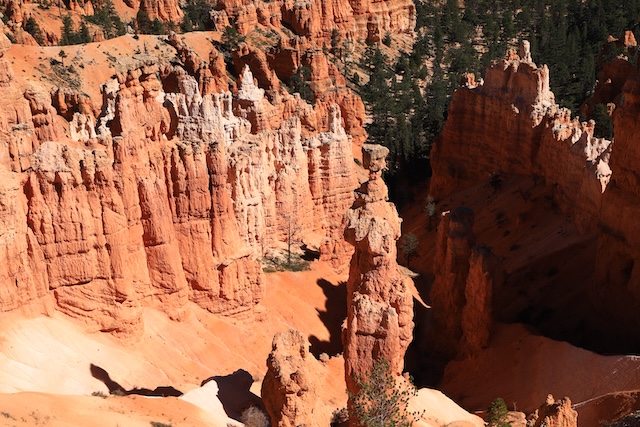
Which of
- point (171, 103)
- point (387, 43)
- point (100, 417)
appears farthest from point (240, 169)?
point (387, 43)

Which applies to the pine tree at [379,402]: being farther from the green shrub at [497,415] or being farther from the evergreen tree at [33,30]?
the evergreen tree at [33,30]

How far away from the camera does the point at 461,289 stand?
40562 millimetres

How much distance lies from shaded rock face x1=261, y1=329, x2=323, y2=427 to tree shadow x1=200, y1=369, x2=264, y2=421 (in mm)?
2724

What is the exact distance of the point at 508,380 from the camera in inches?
1449

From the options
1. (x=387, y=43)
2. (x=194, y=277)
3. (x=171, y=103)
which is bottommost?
(x=387, y=43)

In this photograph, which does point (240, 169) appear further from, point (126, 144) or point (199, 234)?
point (126, 144)

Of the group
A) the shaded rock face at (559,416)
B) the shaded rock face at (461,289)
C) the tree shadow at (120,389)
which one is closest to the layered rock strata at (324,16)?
the shaded rock face at (461,289)

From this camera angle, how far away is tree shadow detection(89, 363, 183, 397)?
29.1 metres

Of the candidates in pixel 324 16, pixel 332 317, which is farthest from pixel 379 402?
pixel 324 16

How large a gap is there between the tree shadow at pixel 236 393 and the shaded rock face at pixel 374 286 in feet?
12.4

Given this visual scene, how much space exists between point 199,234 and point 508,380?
15480 mm

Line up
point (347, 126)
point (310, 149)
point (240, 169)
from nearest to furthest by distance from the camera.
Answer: point (240, 169), point (310, 149), point (347, 126)

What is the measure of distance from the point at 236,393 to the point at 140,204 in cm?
900

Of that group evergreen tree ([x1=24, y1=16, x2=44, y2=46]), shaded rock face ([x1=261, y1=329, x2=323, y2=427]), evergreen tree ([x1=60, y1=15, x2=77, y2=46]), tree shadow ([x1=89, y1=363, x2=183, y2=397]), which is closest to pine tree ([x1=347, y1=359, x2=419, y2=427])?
shaded rock face ([x1=261, y1=329, x2=323, y2=427])
